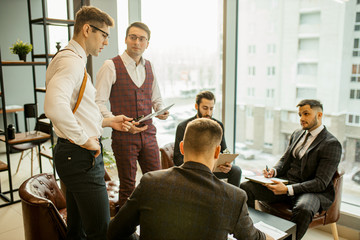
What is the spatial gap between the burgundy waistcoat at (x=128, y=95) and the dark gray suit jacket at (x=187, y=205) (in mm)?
1364

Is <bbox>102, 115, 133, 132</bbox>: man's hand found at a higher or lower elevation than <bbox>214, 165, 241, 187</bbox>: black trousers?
higher

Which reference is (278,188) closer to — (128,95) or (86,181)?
(128,95)

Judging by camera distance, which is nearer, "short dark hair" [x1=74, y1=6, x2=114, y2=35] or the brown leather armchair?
"short dark hair" [x1=74, y1=6, x2=114, y2=35]

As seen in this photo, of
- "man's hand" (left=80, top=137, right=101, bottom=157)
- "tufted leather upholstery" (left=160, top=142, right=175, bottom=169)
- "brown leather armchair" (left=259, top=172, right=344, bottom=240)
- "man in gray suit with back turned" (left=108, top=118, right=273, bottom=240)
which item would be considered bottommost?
"brown leather armchair" (left=259, top=172, right=344, bottom=240)

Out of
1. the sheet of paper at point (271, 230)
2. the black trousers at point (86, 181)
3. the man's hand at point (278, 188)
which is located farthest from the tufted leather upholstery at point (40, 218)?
the man's hand at point (278, 188)

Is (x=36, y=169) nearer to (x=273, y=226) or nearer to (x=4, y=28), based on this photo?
(x=4, y=28)

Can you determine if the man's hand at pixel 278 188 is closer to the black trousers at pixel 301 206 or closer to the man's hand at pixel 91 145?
the black trousers at pixel 301 206

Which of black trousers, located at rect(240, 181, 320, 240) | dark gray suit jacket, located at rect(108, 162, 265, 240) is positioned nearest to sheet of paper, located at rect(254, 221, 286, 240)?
black trousers, located at rect(240, 181, 320, 240)

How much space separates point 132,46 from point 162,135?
2520mm

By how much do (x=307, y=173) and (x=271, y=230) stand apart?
0.80m

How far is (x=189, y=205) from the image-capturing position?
3.91 ft

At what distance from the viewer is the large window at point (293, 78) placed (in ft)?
9.41

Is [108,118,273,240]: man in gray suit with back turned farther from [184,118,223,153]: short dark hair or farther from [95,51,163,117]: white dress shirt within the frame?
[95,51,163,117]: white dress shirt

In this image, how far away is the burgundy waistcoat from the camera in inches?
98.9
